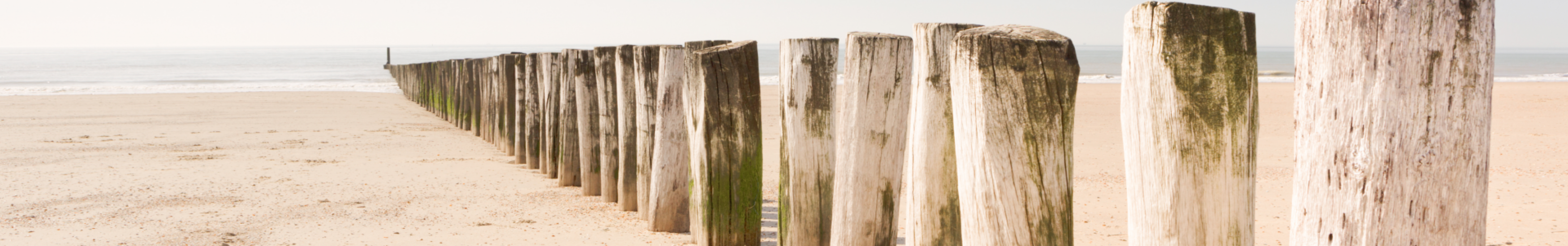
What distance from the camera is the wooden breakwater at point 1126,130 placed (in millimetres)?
1457

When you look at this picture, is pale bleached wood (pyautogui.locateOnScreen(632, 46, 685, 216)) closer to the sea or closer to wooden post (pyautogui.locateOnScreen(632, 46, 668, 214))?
wooden post (pyautogui.locateOnScreen(632, 46, 668, 214))

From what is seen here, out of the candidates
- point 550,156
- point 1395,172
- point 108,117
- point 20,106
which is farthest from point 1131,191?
point 20,106

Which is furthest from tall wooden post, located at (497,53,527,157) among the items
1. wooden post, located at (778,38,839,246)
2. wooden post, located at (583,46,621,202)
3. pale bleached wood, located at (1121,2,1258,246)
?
pale bleached wood, located at (1121,2,1258,246)

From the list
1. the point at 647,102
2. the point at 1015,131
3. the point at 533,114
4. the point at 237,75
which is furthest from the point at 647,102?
the point at 237,75

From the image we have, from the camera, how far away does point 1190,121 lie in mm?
1801

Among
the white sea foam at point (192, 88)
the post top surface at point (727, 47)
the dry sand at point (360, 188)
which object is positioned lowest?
the white sea foam at point (192, 88)

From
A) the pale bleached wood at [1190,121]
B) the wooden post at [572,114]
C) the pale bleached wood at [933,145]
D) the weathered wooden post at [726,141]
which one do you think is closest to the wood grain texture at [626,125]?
the wooden post at [572,114]

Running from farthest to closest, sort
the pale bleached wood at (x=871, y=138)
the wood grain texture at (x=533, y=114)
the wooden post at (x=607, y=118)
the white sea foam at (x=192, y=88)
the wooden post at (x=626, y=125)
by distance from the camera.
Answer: the white sea foam at (x=192, y=88) < the wood grain texture at (x=533, y=114) < the wooden post at (x=607, y=118) < the wooden post at (x=626, y=125) < the pale bleached wood at (x=871, y=138)

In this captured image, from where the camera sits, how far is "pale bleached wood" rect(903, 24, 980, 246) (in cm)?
237

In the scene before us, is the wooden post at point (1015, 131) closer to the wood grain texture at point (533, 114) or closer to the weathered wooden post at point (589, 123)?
the weathered wooden post at point (589, 123)

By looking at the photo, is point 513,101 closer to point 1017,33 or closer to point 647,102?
point 647,102

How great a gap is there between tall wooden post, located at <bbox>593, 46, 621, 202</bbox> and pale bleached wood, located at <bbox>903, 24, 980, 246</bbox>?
213 cm

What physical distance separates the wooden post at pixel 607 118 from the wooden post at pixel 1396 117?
10.7 ft

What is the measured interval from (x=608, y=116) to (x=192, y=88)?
83.7ft
